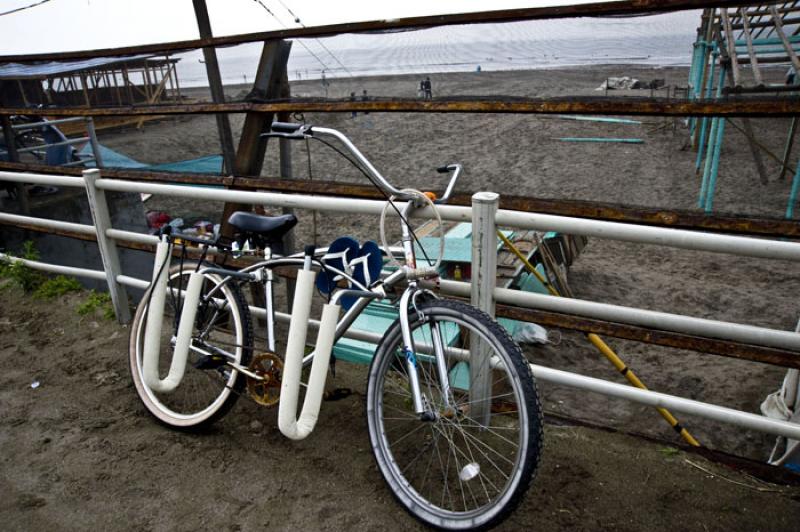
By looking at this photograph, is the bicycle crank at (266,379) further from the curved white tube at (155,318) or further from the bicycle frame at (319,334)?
the curved white tube at (155,318)

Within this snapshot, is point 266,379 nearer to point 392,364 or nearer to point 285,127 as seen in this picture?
point 392,364

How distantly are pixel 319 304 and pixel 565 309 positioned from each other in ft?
22.2

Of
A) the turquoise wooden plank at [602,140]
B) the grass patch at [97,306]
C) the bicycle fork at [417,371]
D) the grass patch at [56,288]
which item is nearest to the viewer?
the bicycle fork at [417,371]

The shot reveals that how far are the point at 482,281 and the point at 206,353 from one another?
1375 mm

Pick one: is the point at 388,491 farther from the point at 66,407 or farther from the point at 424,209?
the point at 66,407

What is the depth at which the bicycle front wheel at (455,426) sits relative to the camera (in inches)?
73.0

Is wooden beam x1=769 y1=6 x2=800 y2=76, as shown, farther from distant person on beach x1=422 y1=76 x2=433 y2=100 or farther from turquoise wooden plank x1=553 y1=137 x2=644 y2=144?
turquoise wooden plank x1=553 y1=137 x2=644 y2=144

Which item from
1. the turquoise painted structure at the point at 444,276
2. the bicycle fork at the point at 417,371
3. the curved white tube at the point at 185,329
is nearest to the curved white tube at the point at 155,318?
the curved white tube at the point at 185,329

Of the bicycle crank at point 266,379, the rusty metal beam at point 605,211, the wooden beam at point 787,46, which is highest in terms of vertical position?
the wooden beam at point 787,46

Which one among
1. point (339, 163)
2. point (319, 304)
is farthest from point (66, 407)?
point (339, 163)

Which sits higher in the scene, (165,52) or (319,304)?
(165,52)

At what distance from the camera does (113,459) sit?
8.45 feet

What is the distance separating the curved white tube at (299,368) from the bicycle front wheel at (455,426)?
0.21m

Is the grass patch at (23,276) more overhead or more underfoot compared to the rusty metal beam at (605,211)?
more underfoot
